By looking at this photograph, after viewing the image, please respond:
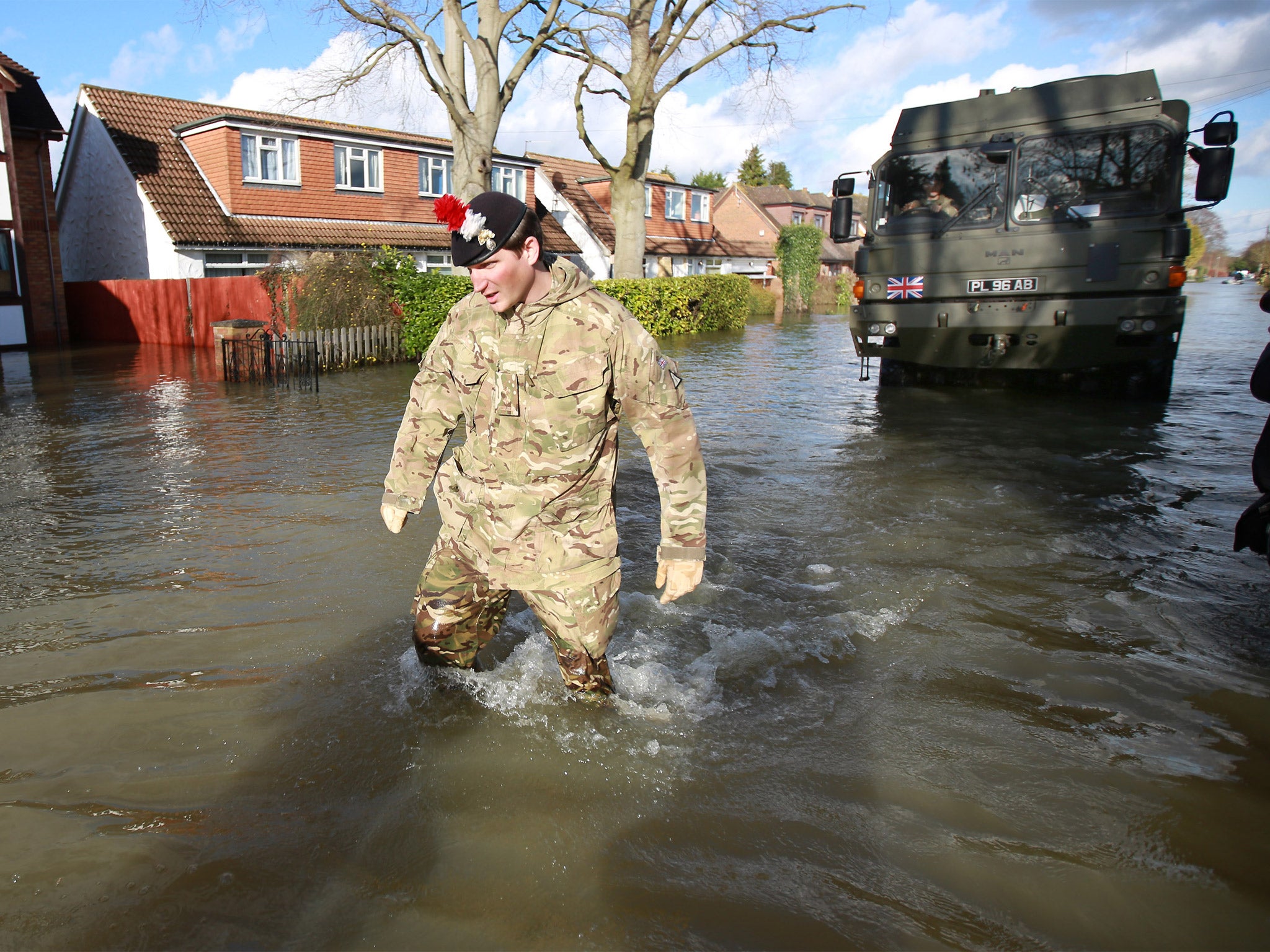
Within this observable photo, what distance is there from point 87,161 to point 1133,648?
3025cm

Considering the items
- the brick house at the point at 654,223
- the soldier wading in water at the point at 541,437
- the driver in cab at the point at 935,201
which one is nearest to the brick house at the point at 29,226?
the brick house at the point at 654,223

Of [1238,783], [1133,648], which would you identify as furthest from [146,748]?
[1133,648]

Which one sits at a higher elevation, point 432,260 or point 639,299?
point 432,260

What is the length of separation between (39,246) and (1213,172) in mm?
25138

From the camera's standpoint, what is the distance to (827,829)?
2988 millimetres

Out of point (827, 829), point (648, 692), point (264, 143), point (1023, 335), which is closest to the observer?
point (827, 829)

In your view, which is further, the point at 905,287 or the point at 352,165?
the point at 352,165

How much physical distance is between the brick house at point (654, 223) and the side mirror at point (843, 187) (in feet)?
72.1

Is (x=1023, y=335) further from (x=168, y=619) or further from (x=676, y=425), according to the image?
(x=168, y=619)

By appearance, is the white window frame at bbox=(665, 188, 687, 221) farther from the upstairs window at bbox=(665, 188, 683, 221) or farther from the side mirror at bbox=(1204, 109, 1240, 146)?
the side mirror at bbox=(1204, 109, 1240, 146)

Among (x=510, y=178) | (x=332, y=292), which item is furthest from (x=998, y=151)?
(x=510, y=178)

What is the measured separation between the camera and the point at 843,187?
10.9 metres

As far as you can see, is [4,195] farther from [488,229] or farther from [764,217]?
[764,217]

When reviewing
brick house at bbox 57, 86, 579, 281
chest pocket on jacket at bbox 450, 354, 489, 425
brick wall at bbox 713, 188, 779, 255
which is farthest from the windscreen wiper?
brick wall at bbox 713, 188, 779, 255
